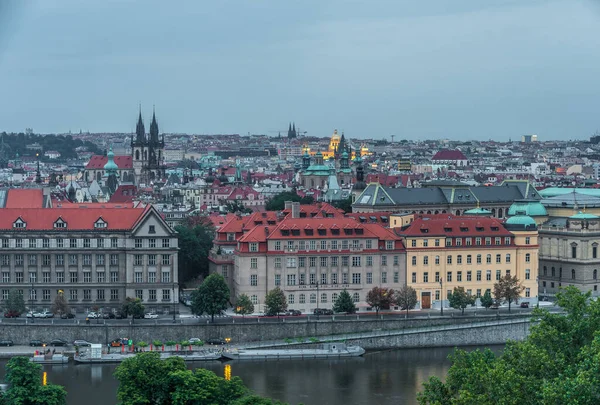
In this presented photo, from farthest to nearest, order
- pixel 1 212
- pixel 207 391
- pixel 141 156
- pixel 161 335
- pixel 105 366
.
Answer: pixel 141 156
pixel 1 212
pixel 161 335
pixel 105 366
pixel 207 391

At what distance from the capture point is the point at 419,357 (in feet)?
180

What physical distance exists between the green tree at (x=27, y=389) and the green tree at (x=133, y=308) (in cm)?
1568

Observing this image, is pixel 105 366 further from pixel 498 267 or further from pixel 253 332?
pixel 498 267

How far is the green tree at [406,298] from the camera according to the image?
60000 millimetres

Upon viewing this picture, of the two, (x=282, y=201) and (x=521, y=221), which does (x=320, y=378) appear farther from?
(x=282, y=201)

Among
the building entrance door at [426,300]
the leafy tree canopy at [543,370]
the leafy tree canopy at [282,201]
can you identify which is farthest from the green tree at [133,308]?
the leafy tree canopy at [282,201]

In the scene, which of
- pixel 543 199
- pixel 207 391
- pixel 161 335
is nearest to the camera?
pixel 207 391

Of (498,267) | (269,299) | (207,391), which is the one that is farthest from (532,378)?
(498,267)

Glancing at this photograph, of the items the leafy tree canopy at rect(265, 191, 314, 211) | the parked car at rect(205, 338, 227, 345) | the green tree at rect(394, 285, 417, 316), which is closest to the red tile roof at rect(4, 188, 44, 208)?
the parked car at rect(205, 338, 227, 345)

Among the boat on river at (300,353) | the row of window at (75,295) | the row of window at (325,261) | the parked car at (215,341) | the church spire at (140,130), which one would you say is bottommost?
the boat on river at (300,353)

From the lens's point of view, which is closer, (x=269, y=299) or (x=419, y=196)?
(x=269, y=299)

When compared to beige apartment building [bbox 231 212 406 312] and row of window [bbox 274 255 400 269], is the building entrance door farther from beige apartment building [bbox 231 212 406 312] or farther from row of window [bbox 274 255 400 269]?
row of window [bbox 274 255 400 269]

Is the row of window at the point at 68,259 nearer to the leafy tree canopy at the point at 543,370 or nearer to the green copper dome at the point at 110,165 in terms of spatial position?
the leafy tree canopy at the point at 543,370

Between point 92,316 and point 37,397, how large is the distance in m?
18.3
